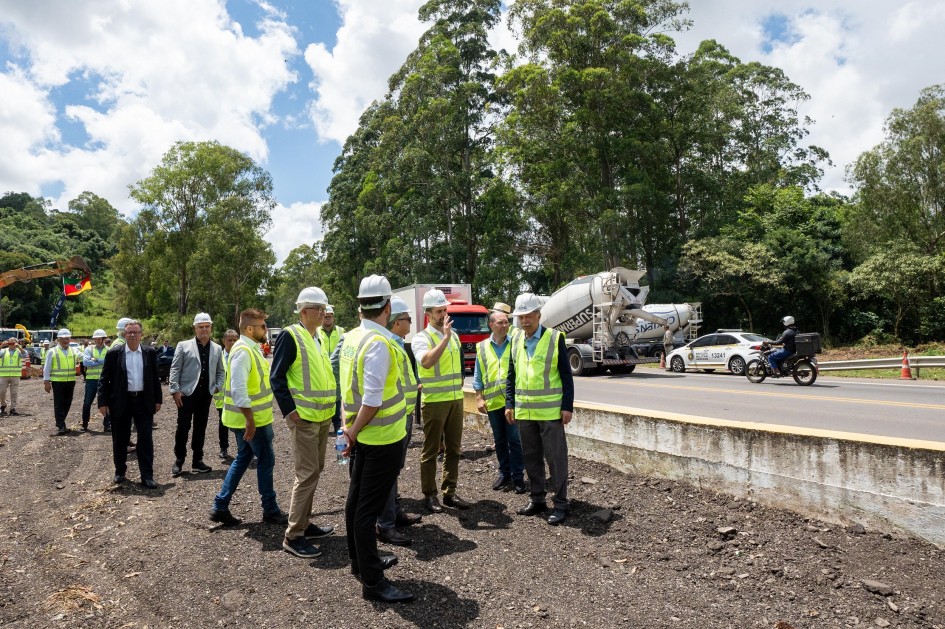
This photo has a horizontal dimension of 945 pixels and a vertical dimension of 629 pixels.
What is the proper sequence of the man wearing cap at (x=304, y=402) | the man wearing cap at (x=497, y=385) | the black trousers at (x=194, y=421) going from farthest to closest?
the black trousers at (x=194, y=421) → the man wearing cap at (x=497, y=385) → the man wearing cap at (x=304, y=402)

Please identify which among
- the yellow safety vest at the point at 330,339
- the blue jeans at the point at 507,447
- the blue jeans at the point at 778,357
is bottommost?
the blue jeans at the point at 507,447

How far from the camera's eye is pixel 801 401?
11281mm

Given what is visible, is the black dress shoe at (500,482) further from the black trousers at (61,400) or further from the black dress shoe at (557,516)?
the black trousers at (61,400)

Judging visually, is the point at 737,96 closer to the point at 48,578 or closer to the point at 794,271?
the point at 794,271

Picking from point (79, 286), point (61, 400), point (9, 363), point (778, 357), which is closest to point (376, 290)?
point (61, 400)

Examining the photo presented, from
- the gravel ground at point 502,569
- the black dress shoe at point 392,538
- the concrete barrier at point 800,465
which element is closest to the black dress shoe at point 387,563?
the gravel ground at point 502,569

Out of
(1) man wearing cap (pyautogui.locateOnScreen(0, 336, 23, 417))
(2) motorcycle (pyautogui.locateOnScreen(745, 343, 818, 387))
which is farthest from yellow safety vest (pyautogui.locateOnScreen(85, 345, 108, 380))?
(2) motorcycle (pyautogui.locateOnScreen(745, 343, 818, 387))

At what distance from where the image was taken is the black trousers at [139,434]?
689 centimetres

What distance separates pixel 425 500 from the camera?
580 cm

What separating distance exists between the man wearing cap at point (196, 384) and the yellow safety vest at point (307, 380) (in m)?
3.62

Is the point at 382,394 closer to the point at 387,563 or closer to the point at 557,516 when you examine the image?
the point at 387,563

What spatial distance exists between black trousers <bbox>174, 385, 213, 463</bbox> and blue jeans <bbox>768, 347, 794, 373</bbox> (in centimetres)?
1274

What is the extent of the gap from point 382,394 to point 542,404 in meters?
1.96

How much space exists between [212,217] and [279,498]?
39931mm
